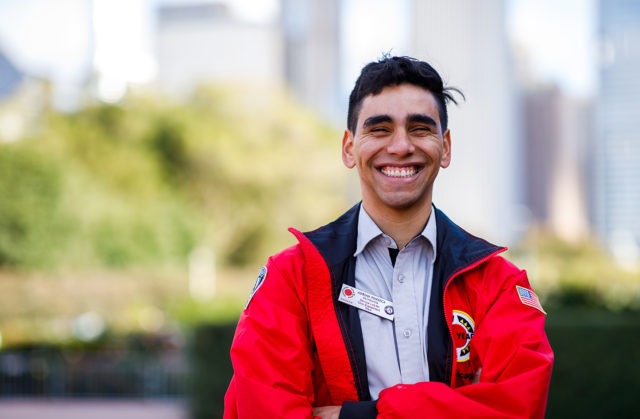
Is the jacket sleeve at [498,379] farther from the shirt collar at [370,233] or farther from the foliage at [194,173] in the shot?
the foliage at [194,173]

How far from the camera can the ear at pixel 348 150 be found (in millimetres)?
2734

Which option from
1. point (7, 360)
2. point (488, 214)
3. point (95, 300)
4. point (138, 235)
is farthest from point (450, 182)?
point (7, 360)

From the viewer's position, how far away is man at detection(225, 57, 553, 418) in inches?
94.7

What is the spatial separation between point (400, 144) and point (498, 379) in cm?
70

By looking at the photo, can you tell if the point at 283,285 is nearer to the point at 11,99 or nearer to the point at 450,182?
the point at 11,99

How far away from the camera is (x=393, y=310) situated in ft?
8.36

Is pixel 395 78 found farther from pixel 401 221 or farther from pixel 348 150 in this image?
pixel 401 221

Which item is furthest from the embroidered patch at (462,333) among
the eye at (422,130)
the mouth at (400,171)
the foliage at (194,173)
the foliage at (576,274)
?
the foliage at (194,173)

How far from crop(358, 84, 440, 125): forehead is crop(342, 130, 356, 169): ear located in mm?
133

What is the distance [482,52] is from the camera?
84.1m

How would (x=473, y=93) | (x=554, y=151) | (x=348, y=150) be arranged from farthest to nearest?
(x=554, y=151), (x=473, y=93), (x=348, y=150)

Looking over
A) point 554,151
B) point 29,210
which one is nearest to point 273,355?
point 29,210

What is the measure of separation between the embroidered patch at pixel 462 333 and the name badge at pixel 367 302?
183 mm

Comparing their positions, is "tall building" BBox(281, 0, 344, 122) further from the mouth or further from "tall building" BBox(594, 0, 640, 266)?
the mouth
